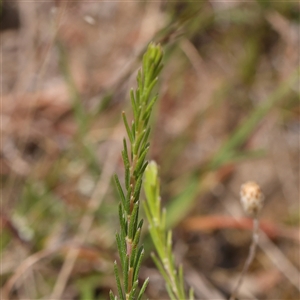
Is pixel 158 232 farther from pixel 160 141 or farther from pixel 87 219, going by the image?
pixel 160 141

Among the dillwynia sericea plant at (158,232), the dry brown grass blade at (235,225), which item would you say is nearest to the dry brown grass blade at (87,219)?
the dry brown grass blade at (235,225)

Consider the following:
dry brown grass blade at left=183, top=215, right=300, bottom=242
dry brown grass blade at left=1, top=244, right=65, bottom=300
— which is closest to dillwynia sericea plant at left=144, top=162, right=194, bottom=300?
dry brown grass blade at left=1, top=244, right=65, bottom=300

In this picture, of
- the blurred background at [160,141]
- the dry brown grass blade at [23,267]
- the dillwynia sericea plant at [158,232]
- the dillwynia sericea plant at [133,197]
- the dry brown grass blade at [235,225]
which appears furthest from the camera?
the dry brown grass blade at [235,225]

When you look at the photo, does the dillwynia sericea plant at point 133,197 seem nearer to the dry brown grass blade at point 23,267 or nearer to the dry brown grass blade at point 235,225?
the dry brown grass blade at point 23,267

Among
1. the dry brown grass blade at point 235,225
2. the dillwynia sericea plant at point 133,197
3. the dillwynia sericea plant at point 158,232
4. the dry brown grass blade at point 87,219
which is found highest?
the dillwynia sericea plant at point 133,197

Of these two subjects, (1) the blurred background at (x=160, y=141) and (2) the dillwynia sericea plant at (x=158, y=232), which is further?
(1) the blurred background at (x=160, y=141)

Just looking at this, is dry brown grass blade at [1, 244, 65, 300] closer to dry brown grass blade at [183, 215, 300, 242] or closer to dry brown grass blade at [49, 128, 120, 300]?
dry brown grass blade at [49, 128, 120, 300]

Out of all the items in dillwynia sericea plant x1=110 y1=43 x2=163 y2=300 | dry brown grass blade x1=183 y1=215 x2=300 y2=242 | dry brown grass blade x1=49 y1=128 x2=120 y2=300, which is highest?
dillwynia sericea plant x1=110 y1=43 x2=163 y2=300

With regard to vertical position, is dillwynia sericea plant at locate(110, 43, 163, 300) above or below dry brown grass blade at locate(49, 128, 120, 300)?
above

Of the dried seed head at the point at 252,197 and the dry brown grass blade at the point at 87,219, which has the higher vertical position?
the dried seed head at the point at 252,197
